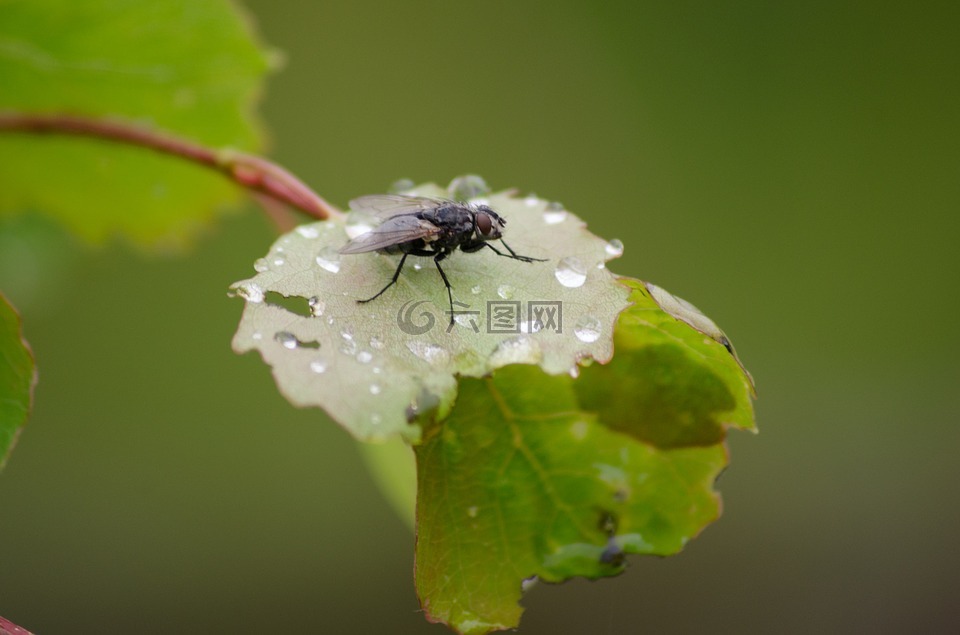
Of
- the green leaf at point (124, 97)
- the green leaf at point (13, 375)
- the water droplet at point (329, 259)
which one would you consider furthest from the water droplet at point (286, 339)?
the green leaf at point (124, 97)

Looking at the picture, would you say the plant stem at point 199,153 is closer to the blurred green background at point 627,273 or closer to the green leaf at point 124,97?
the green leaf at point 124,97

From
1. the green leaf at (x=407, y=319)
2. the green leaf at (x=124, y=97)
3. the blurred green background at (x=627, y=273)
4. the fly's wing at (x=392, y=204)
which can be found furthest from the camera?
the blurred green background at (x=627, y=273)

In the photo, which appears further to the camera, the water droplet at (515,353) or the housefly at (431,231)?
the housefly at (431,231)

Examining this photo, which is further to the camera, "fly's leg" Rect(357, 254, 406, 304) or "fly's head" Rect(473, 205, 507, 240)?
"fly's head" Rect(473, 205, 507, 240)

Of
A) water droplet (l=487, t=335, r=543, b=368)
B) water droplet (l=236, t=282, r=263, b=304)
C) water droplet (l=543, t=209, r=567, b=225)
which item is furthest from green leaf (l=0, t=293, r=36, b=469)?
water droplet (l=543, t=209, r=567, b=225)

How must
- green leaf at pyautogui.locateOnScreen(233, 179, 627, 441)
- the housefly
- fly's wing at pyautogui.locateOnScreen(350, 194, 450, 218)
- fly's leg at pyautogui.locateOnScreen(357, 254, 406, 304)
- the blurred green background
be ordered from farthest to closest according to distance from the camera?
1. the blurred green background
2. fly's wing at pyautogui.locateOnScreen(350, 194, 450, 218)
3. the housefly
4. fly's leg at pyautogui.locateOnScreen(357, 254, 406, 304)
5. green leaf at pyautogui.locateOnScreen(233, 179, 627, 441)

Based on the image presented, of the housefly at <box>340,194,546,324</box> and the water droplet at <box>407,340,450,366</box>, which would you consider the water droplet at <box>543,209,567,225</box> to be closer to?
the housefly at <box>340,194,546,324</box>

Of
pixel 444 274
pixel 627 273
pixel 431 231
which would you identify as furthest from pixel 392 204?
pixel 627 273

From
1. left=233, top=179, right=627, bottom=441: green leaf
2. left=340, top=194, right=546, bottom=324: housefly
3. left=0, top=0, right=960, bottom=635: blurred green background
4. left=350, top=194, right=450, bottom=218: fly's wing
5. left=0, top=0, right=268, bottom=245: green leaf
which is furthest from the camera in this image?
left=0, top=0, right=960, bottom=635: blurred green background
